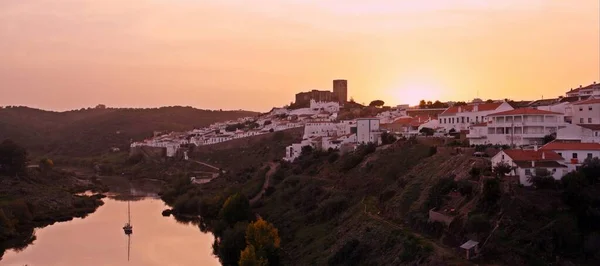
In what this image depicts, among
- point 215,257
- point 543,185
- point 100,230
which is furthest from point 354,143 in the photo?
point 543,185

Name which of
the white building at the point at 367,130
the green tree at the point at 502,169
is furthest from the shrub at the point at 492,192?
the white building at the point at 367,130

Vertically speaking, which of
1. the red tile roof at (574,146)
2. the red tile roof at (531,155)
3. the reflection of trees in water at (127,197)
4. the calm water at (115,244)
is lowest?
the calm water at (115,244)

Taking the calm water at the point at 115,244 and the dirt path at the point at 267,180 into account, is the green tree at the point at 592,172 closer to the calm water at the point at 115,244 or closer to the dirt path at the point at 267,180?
the calm water at the point at 115,244

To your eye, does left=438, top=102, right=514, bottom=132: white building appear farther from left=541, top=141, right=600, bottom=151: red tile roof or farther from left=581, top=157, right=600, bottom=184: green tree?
left=581, top=157, right=600, bottom=184: green tree

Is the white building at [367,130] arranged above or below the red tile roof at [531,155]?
above

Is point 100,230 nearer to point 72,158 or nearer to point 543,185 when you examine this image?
point 543,185

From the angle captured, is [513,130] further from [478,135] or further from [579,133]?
[579,133]

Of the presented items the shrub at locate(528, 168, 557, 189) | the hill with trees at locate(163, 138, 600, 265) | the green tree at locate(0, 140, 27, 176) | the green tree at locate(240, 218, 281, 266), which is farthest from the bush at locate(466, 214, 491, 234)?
the green tree at locate(0, 140, 27, 176)

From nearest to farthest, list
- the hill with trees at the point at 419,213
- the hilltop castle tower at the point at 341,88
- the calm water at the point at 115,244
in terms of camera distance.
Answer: the hill with trees at the point at 419,213
the calm water at the point at 115,244
the hilltop castle tower at the point at 341,88
